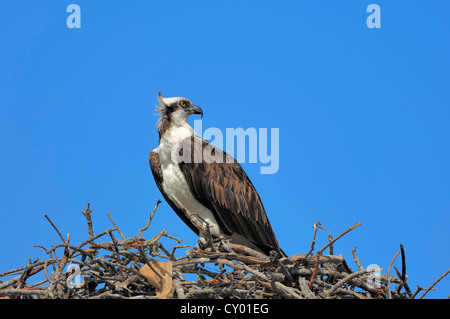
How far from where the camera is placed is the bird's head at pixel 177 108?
9330 millimetres

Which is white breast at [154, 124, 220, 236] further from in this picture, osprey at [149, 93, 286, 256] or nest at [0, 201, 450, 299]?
nest at [0, 201, 450, 299]

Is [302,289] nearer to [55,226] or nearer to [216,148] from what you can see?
[55,226]

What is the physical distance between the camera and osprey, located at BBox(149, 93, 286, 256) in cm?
872

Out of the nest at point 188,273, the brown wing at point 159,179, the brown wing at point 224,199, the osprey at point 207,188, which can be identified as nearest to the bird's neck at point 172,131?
the osprey at point 207,188

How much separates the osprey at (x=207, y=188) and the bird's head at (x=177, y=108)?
0.07 metres

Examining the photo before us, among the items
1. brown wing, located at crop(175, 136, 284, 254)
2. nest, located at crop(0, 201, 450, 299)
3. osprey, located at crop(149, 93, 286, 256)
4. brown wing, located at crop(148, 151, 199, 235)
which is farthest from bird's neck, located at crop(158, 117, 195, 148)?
nest, located at crop(0, 201, 450, 299)

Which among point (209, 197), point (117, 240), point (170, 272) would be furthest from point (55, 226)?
Answer: point (209, 197)

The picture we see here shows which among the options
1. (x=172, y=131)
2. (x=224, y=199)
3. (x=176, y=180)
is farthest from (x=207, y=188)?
(x=172, y=131)

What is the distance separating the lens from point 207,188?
8727 mm

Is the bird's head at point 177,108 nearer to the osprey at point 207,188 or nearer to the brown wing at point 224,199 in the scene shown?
the osprey at point 207,188

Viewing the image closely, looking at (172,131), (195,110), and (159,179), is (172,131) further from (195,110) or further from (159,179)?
(159,179)

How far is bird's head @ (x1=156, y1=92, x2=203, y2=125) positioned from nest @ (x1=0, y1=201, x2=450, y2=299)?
314 centimetres

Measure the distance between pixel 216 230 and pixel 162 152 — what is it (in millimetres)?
1539
